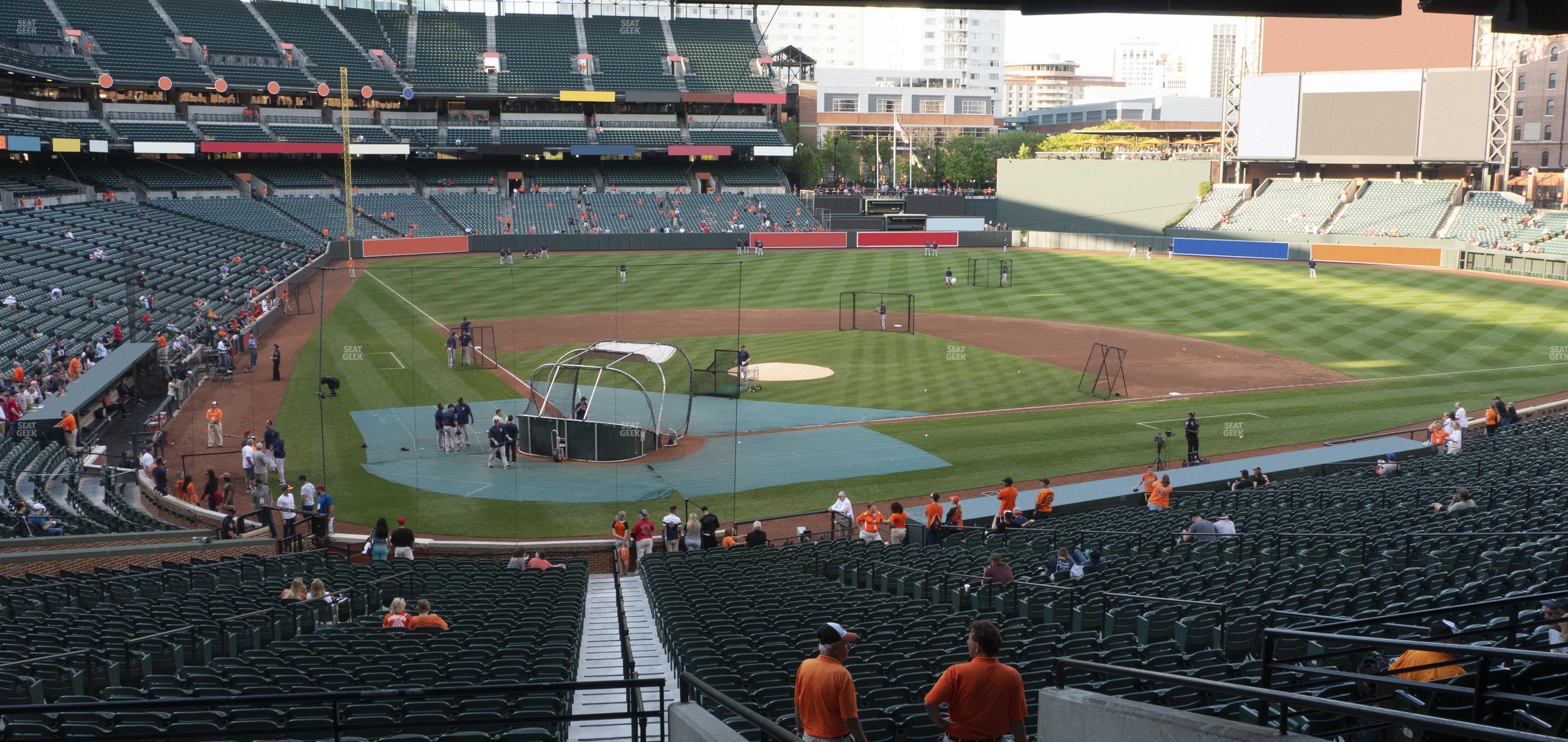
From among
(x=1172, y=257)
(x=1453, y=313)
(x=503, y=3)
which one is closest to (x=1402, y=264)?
(x=1172, y=257)

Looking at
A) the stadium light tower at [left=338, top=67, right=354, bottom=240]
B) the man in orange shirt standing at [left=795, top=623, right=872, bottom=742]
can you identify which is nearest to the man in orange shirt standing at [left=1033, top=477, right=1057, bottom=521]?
the man in orange shirt standing at [left=795, top=623, right=872, bottom=742]

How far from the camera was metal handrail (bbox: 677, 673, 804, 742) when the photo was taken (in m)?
4.94

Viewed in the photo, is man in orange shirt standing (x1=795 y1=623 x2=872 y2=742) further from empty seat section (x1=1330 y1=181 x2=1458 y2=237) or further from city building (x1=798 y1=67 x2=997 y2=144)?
city building (x1=798 y1=67 x2=997 y2=144)

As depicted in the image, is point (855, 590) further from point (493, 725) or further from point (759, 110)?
point (759, 110)

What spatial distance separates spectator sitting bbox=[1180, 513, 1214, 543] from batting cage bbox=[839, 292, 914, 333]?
3030 centimetres

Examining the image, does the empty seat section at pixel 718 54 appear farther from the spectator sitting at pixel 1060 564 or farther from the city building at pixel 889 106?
the spectator sitting at pixel 1060 564

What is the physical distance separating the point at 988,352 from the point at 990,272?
24.9m

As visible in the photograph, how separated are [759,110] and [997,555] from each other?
87793 mm

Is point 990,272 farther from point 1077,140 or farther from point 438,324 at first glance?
point 1077,140

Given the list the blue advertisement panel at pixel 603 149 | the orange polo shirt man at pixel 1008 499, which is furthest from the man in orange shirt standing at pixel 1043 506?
the blue advertisement panel at pixel 603 149

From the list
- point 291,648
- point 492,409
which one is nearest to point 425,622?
point 291,648

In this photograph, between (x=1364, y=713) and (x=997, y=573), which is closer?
(x=1364, y=713)

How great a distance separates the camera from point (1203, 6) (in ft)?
21.2

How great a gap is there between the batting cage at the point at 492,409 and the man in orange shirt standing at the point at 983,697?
16.7 m
